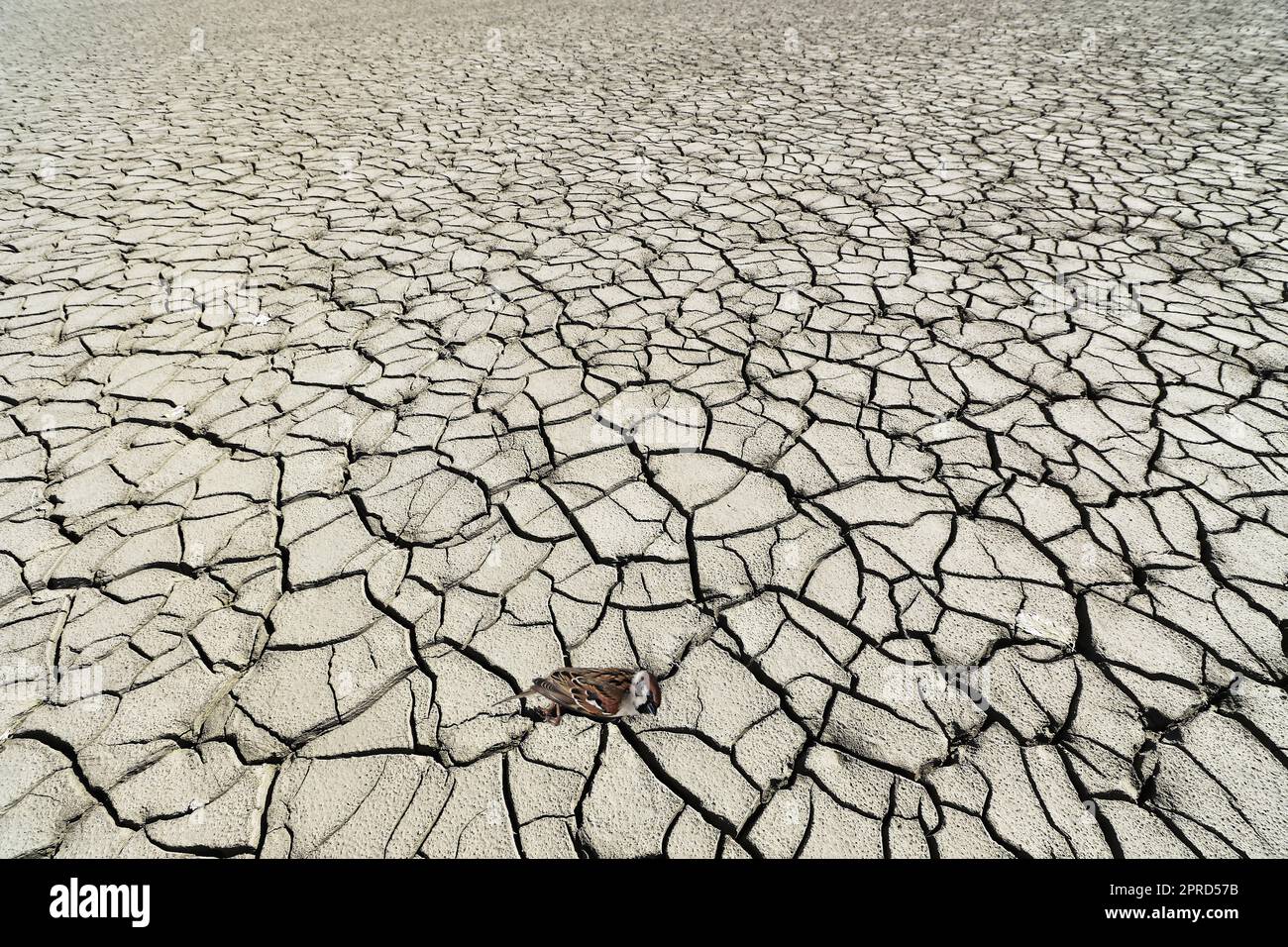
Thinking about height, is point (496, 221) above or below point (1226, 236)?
below

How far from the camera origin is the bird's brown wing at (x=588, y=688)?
159 centimetres

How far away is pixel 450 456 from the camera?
2.29m

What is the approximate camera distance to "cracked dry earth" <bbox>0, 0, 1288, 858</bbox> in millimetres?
1448

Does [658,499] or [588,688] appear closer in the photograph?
[588,688]

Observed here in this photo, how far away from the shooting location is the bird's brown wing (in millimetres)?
1593

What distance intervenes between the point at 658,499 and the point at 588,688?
0.69m

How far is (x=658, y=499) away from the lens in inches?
84.2

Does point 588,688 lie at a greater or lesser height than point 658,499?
lesser

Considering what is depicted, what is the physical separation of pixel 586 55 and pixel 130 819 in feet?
25.7

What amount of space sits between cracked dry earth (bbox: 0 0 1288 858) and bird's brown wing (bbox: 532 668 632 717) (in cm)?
4

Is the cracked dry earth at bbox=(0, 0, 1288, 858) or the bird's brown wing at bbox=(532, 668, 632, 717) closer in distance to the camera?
the cracked dry earth at bbox=(0, 0, 1288, 858)

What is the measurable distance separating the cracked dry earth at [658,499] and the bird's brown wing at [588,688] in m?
0.04
